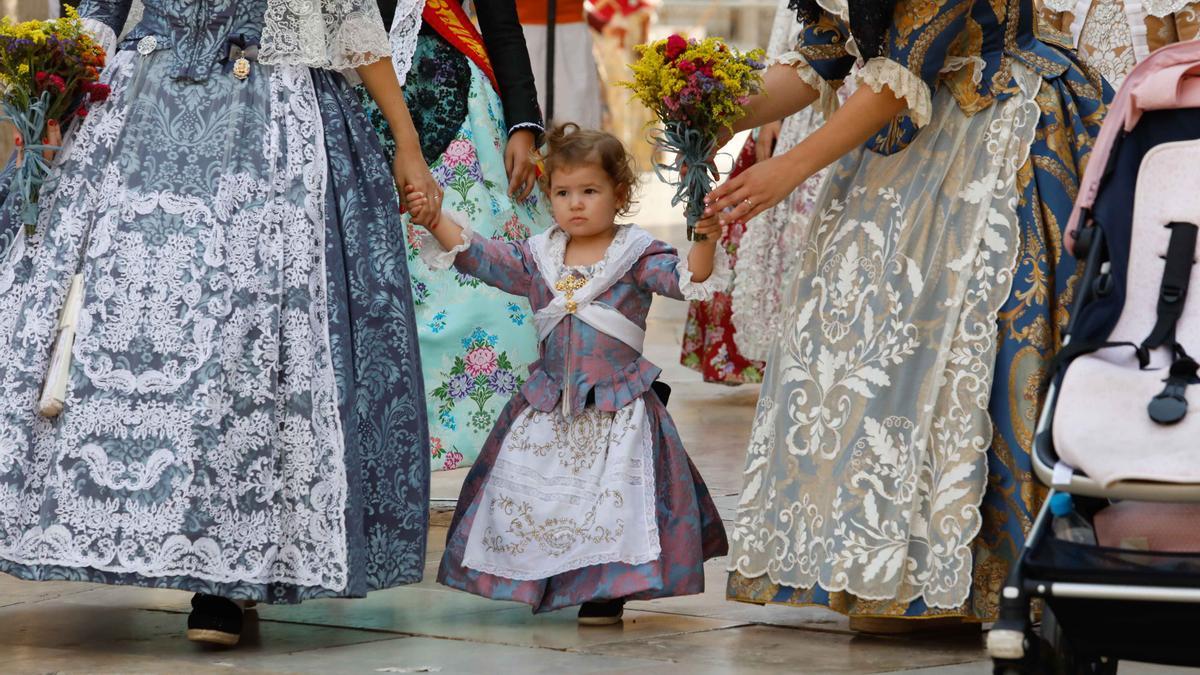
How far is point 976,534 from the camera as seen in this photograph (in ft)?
12.0

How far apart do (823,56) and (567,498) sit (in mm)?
1042

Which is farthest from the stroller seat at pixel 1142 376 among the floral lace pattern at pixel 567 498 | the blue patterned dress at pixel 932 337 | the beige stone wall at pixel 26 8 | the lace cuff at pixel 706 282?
the beige stone wall at pixel 26 8

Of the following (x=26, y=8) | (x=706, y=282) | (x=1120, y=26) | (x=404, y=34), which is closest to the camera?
(x=706, y=282)

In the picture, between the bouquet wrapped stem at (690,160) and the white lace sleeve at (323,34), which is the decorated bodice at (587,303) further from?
the white lace sleeve at (323,34)

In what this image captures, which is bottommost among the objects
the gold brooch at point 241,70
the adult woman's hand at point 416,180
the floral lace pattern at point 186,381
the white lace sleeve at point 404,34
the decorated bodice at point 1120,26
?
the floral lace pattern at point 186,381

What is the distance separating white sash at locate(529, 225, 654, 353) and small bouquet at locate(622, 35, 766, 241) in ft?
1.47

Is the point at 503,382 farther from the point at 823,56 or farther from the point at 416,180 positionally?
the point at 823,56

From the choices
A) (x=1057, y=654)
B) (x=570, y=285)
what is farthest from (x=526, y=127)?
(x=1057, y=654)

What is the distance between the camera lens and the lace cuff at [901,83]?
3.68 metres

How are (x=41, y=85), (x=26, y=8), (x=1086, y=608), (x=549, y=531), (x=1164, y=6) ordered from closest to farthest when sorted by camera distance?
1. (x=1086, y=608)
2. (x=41, y=85)
3. (x=549, y=531)
4. (x=1164, y=6)
5. (x=26, y=8)

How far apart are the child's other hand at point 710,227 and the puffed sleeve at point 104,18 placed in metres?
1.26

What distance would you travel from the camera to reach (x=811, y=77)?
3988 mm

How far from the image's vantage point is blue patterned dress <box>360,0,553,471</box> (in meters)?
4.90

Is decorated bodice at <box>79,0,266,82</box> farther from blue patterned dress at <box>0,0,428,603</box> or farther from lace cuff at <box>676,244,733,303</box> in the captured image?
lace cuff at <box>676,244,733,303</box>
